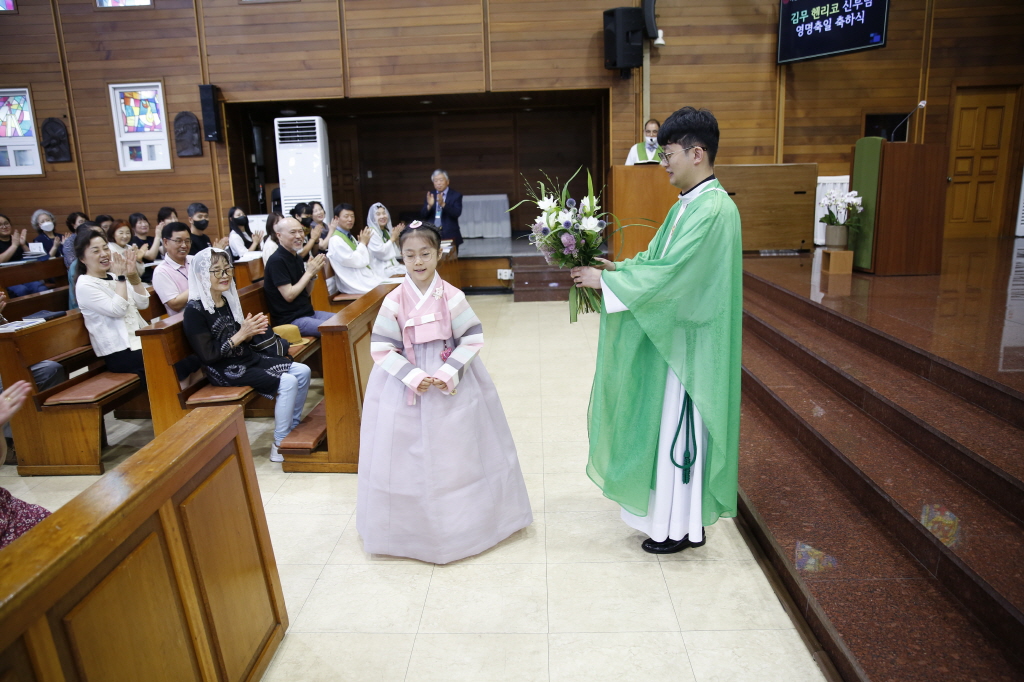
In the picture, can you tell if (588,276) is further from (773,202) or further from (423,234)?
(773,202)

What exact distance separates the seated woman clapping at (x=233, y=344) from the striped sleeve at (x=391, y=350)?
1146 mm

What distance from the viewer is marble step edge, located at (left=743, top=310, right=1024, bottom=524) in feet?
7.27

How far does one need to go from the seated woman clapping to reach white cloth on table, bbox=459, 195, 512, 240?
7.29m

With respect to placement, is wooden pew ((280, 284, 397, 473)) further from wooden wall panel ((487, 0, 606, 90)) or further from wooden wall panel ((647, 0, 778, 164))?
wooden wall panel ((647, 0, 778, 164))

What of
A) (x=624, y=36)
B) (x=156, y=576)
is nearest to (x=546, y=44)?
(x=624, y=36)

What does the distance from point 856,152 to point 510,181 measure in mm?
6500

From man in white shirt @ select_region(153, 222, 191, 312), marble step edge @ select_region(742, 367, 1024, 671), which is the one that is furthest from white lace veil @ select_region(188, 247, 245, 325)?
marble step edge @ select_region(742, 367, 1024, 671)

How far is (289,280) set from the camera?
15.0 feet

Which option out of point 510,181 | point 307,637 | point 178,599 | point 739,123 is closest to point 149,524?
point 178,599

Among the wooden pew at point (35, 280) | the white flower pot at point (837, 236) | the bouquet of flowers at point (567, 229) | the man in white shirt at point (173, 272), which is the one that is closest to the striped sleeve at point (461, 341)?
the bouquet of flowers at point (567, 229)

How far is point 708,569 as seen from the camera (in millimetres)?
2562

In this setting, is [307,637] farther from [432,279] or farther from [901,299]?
[901,299]

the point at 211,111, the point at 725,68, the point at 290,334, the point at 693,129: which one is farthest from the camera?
the point at 211,111

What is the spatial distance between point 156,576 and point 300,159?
8.85 m
